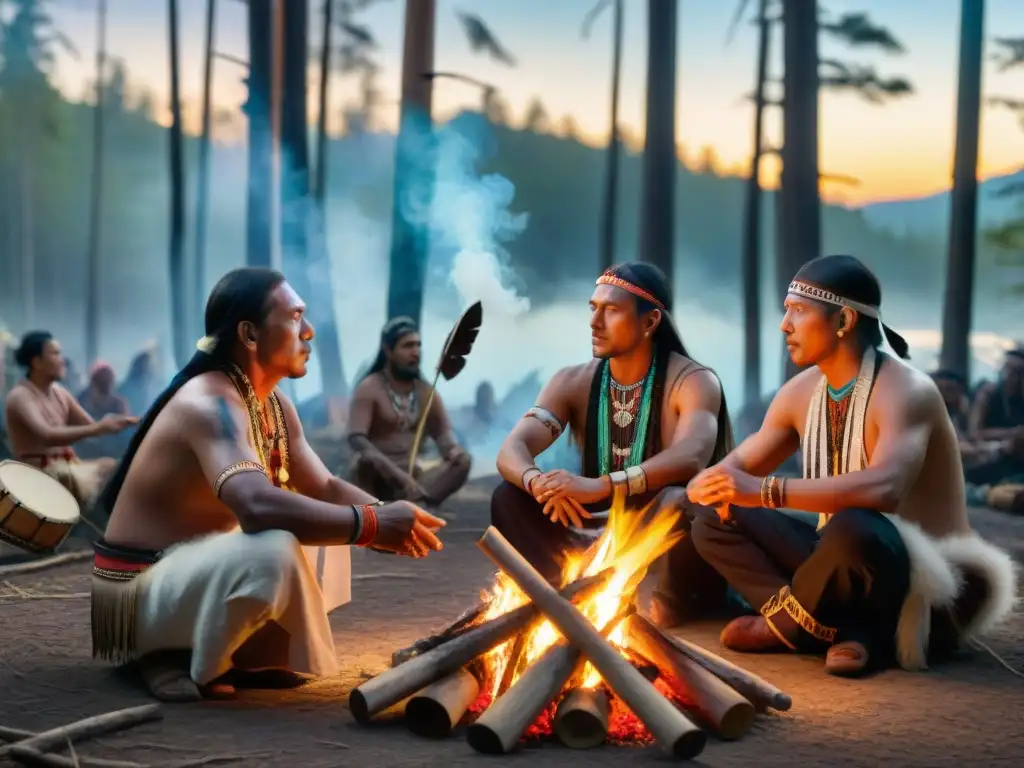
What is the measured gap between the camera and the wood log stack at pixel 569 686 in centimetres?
346

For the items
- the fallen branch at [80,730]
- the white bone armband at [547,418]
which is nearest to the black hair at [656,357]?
the white bone armband at [547,418]

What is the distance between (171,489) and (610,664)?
1.59m

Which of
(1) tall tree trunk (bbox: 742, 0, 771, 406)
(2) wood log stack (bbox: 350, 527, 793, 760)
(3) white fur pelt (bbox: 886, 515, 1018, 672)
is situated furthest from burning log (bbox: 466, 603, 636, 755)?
(1) tall tree trunk (bbox: 742, 0, 771, 406)

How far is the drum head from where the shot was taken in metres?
5.83

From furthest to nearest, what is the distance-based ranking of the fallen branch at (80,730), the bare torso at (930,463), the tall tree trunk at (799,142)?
the tall tree trunk at (799,142) → the bare torso at (930,463) → the fallen branch at (80,730)

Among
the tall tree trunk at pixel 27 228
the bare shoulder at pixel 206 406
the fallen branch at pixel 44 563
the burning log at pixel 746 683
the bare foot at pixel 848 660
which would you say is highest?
the tall tree trunk at pixel 27 228

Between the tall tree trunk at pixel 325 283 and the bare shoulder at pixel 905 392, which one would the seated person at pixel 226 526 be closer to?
the bare shoulder at pixel 905 392

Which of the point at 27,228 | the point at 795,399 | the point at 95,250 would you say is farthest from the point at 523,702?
the point at 27,228

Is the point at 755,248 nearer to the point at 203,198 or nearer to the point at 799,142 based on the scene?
the point at 799,142

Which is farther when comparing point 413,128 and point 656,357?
point 413,128

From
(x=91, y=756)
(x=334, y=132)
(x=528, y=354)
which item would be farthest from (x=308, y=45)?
(x=91, y=756)

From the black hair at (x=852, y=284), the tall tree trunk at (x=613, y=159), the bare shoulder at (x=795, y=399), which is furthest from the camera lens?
the tall tree trunk at (x=613, y=159)

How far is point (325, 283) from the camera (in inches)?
556

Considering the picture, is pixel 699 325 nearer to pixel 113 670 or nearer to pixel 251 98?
pixel 251 98
